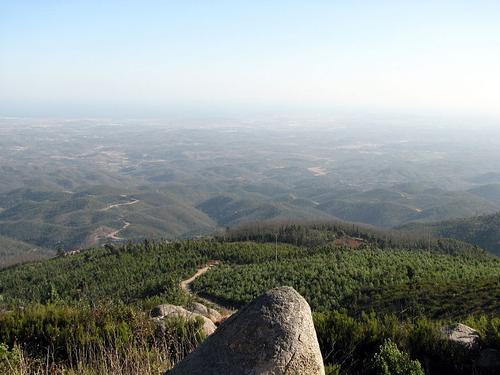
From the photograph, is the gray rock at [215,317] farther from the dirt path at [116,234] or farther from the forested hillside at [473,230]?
the dirt path at [116,234]

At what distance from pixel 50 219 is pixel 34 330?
180483mm

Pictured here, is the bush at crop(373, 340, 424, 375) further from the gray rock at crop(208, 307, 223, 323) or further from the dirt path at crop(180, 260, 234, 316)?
the dirt path at crop(180, 260, 234, 316)

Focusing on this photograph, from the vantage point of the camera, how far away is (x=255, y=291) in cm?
2981

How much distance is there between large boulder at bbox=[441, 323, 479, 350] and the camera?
893cm

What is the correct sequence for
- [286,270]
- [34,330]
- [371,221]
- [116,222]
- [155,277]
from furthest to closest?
[371,221] → [116,222] → [155,277] → [286,270] → [34,330]

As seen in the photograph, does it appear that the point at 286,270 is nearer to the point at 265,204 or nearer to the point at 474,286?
the point at 474,286

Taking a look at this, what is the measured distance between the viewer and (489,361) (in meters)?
8.18

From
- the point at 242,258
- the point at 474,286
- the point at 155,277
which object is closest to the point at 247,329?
the point at 474,286

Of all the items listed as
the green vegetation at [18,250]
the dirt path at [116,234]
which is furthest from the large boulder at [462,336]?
the dirt path at [116,234]

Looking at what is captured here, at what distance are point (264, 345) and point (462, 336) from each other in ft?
22.6

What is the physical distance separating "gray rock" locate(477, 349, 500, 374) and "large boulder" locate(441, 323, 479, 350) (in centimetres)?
42

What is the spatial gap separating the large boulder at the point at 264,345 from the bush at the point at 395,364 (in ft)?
8.67

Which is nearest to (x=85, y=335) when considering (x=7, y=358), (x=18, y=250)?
(x=7, y=358)

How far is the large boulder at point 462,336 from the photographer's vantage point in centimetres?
893
